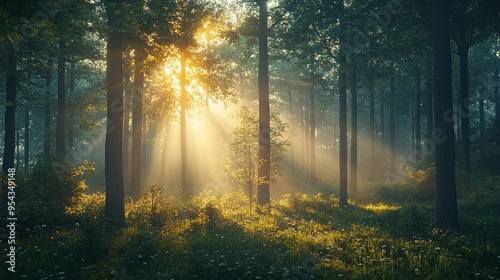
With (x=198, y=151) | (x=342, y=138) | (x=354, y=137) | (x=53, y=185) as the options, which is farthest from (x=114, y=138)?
(x=198, y=151)

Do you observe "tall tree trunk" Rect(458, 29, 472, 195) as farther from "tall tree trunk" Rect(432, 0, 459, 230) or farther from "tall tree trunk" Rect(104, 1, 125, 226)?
"tall tree trunk" Rect(104, 1, 125, 226)

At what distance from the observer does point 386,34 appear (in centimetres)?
1620

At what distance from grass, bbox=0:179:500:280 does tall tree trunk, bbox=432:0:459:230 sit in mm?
688

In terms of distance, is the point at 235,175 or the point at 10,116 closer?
the point at 235,175

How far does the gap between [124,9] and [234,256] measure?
7850 mm

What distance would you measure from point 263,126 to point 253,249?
8.95 meters

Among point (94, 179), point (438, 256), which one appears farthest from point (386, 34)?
point (94, 179)

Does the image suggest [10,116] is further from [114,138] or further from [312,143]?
[312,143]

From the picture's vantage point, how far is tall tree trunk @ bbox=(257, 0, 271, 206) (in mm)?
16406

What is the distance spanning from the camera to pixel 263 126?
16703 mm

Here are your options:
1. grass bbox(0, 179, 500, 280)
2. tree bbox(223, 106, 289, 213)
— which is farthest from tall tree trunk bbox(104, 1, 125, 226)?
tree bbox(223, 106, 289, 213)

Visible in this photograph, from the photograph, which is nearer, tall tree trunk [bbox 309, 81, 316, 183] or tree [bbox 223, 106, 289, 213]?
tree [bbox 223, 106, 289, 213]

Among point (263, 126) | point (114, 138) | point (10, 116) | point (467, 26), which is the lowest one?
point (114, 138)

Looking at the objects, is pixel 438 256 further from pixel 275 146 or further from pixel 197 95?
pixel 197 95
